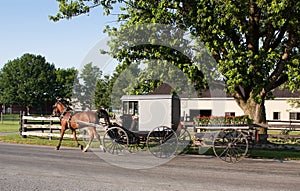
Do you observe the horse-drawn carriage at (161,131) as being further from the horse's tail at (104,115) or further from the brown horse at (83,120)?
the brown horse at (83,120)

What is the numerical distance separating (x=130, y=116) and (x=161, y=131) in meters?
1.74

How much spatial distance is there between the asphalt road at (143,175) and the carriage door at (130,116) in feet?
6.81

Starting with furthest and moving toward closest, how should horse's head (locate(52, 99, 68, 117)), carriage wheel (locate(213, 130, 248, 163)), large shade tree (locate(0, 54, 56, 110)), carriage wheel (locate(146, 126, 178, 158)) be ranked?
large shade tree (locate(0, 54, 56, 110))
horse's head (locate(52, 99, 68, 117))
carriage wheel (locate(146, 126, 178, 158))
carriage wheel (locate(213, 130, 248, 163))

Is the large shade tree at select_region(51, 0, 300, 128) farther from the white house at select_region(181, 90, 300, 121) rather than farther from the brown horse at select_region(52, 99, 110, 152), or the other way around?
the white house at select_region(181, 90, 300, 121)

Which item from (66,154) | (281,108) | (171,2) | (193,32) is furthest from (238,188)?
(281,108)

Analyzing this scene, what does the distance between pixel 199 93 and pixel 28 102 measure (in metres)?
63.1

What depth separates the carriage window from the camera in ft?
52.8

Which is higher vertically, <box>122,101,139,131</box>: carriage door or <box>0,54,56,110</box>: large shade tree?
<box>0,54,56,110</box>: large shade tree

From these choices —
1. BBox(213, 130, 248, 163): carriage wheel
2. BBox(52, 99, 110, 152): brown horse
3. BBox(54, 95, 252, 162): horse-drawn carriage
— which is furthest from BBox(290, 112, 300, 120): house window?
A: BBox(52, 99, 110, 152): brown horse

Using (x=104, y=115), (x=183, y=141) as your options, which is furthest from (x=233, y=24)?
(x=104, y=115)

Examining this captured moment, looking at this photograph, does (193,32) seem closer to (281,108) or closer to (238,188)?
(238,188)

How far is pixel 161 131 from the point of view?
49.0 ft

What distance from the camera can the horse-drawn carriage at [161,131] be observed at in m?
14.8

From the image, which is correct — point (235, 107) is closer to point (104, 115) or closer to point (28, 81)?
point (104, 115)
